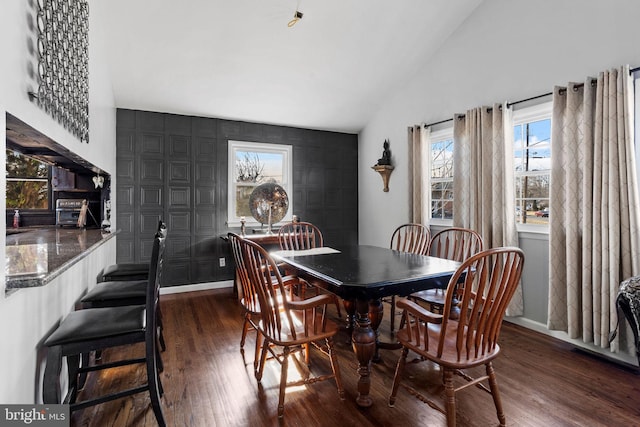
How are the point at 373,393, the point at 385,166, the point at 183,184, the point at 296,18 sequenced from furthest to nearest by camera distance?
the point at 385,166 → the point at 183,184 → the point at 296,18 → the point at 373,393

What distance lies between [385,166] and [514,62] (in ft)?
6.22

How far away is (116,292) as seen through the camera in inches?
82.3

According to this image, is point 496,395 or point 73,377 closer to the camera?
point 496,395

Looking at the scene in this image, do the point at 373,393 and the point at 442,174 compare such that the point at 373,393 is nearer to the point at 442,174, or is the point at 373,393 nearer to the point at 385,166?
the point at 442,174

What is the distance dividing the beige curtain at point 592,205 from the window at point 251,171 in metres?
3.25

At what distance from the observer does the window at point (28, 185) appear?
2824 millimetres

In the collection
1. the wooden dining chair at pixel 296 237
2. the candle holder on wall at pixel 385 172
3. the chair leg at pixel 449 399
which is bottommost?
the chair leg at pixel 449 399

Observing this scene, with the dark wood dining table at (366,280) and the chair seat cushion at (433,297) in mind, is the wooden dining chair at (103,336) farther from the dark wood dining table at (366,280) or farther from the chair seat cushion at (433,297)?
the chair seat cushion at (433,297)

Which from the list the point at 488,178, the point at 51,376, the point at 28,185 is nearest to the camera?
the point at 51,376

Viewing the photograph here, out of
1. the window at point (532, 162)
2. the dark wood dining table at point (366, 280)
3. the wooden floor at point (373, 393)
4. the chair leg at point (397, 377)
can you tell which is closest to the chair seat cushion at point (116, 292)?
the wooden floor at point (373, 393)

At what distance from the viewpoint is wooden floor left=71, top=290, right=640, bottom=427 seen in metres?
1.76

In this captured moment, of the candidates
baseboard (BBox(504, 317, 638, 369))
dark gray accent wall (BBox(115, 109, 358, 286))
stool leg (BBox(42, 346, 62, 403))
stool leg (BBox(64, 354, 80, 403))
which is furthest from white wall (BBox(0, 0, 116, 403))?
baseboard (BBox(504, 317, 638, 369))

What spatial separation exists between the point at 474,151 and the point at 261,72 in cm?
243

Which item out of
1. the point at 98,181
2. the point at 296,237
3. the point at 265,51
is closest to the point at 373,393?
the point at 296,237
